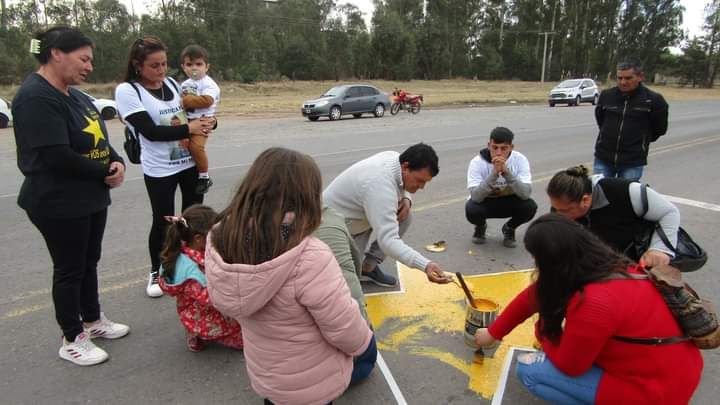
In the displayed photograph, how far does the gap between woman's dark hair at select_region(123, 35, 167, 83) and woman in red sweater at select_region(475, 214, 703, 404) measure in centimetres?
251

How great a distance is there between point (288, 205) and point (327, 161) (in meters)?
7.40

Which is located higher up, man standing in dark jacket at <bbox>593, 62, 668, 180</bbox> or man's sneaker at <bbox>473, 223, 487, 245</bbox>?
man standing in dark jacket at <bbox>593, 62, 668, 180</bbox>

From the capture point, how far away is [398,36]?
49.0 meters

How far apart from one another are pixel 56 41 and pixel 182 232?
1.14m

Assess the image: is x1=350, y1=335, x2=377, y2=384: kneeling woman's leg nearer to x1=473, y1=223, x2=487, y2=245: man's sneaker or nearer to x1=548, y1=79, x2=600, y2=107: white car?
x1=473, y1=223, x2=487, y2=245: man's sneaker

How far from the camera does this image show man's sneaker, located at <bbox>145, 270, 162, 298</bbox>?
3559mm

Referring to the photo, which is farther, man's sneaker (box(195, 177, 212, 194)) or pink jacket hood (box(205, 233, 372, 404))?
man's sneaker (box(195, 177, 212, 194))

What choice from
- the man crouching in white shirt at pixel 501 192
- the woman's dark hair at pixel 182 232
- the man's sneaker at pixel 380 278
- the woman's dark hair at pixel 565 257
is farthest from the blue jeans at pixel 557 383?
the man crouching in white shirt at pixel 501 192

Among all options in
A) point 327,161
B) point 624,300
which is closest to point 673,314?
point 624,300

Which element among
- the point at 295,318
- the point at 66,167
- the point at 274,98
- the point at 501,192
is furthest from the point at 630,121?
the point at 274,98

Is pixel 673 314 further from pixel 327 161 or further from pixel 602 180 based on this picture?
pixel 327 161

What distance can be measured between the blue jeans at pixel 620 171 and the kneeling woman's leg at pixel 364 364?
3242mm

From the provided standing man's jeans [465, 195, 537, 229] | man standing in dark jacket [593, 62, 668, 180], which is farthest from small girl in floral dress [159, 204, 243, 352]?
man standing in dark jacket [593, 62, 668, 180]

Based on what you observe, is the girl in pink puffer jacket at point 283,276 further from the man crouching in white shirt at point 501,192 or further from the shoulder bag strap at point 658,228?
the man crouching in white shirt at point 501,192
